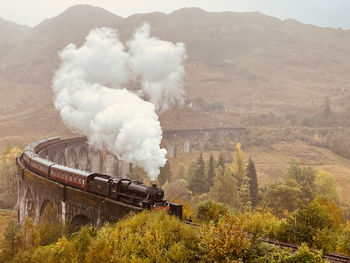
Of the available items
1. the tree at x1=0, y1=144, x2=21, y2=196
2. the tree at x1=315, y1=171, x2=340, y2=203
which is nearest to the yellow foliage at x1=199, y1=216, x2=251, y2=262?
the tree at x1=315, y1=171, x2=340, y2=203

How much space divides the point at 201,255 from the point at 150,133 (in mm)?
14570

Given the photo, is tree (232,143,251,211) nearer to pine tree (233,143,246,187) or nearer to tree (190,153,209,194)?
pine tree (233,143,246,187)

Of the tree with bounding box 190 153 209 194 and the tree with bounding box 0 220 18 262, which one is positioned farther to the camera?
the tree with bounding box 190 153 209 194

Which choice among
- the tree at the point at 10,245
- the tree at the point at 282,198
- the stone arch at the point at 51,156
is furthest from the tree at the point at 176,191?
the tree at the point at 10,245

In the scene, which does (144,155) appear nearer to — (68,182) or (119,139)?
(119,139)

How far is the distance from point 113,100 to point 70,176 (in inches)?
612

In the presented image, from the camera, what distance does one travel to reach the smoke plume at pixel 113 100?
26375mm

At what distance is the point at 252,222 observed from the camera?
55.4ft

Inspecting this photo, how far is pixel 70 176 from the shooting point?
24.1 metres

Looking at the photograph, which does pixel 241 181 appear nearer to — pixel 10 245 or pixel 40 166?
pixel 40 166

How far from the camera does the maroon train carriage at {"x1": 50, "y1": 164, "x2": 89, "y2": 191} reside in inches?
892

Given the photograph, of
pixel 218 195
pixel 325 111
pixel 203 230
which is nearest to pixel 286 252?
pixel 203 230

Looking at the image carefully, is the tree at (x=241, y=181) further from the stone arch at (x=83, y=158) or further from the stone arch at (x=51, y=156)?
the stone arch at (x=51, y=156)

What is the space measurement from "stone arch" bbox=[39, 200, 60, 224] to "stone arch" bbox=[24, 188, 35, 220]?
2.24 m
